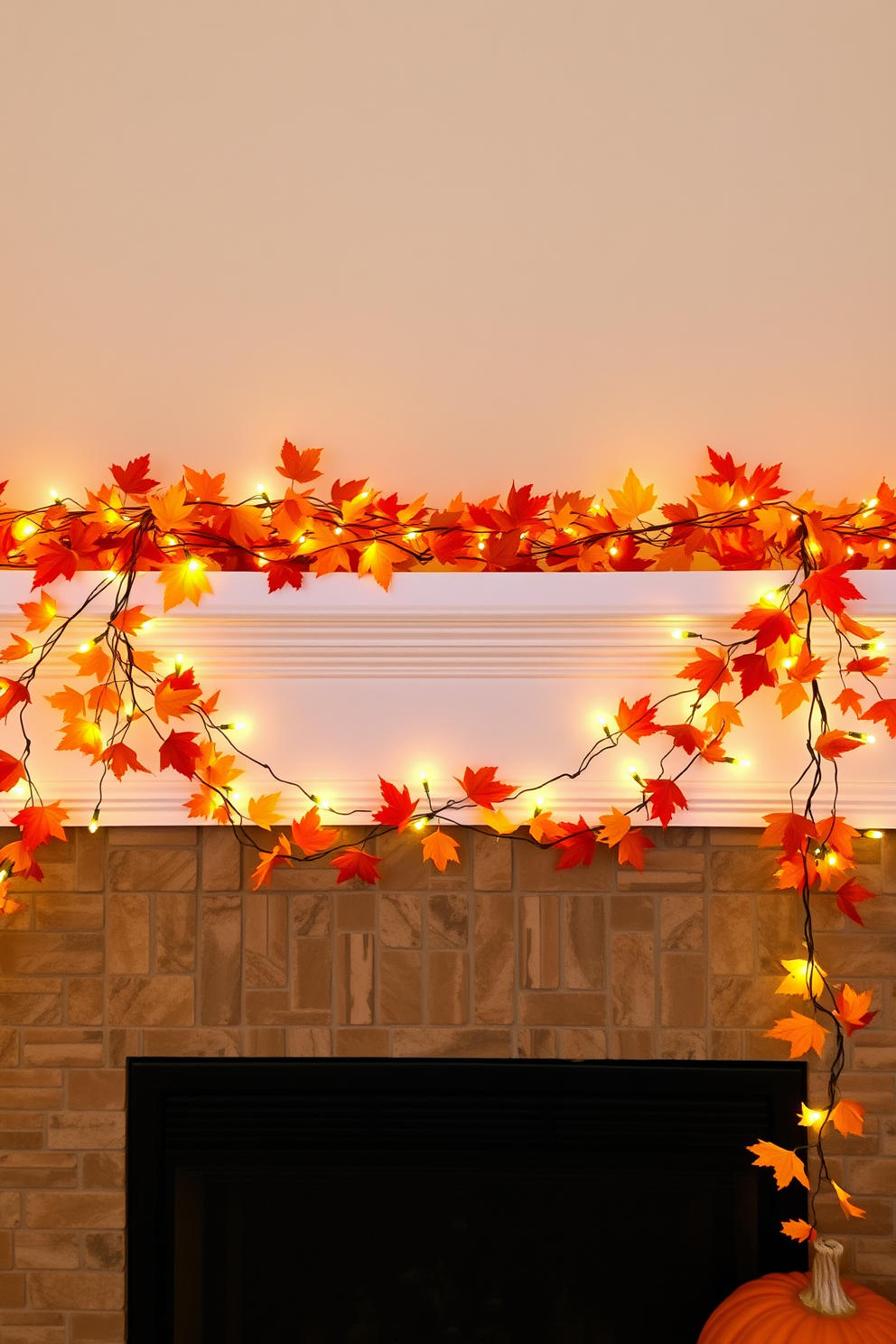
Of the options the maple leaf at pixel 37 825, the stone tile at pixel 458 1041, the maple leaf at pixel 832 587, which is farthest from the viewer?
the stone tile at pixel 458 1041

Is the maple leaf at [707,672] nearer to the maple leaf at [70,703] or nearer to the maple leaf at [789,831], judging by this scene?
the maple leaf at [789,831]

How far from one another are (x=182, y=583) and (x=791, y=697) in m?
0.85

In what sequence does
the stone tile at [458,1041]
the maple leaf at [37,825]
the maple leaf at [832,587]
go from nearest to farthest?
the maple leaf at [832,587] < the maple leaf at [37,825] < the stone tile at [458,1041]

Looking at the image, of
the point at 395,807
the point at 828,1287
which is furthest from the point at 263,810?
the point at 828,1287

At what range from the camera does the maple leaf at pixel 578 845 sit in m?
1.22

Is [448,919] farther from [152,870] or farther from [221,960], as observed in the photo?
[152,870]

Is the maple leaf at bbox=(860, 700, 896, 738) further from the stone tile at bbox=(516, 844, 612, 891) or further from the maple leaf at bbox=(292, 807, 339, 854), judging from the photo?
the maple leaf at bbox=(292, 807, 339, 854)

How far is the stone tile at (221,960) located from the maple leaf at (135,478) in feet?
2.06

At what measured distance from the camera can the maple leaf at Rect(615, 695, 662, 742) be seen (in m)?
1.17

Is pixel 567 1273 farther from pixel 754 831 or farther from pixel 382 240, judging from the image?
pixel 382 240

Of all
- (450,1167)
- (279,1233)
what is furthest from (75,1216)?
(450,1167)

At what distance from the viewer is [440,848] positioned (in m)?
1.21

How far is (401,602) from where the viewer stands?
3.82ft

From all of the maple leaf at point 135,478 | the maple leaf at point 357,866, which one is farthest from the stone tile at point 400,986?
the maple leaf at point 135,478
